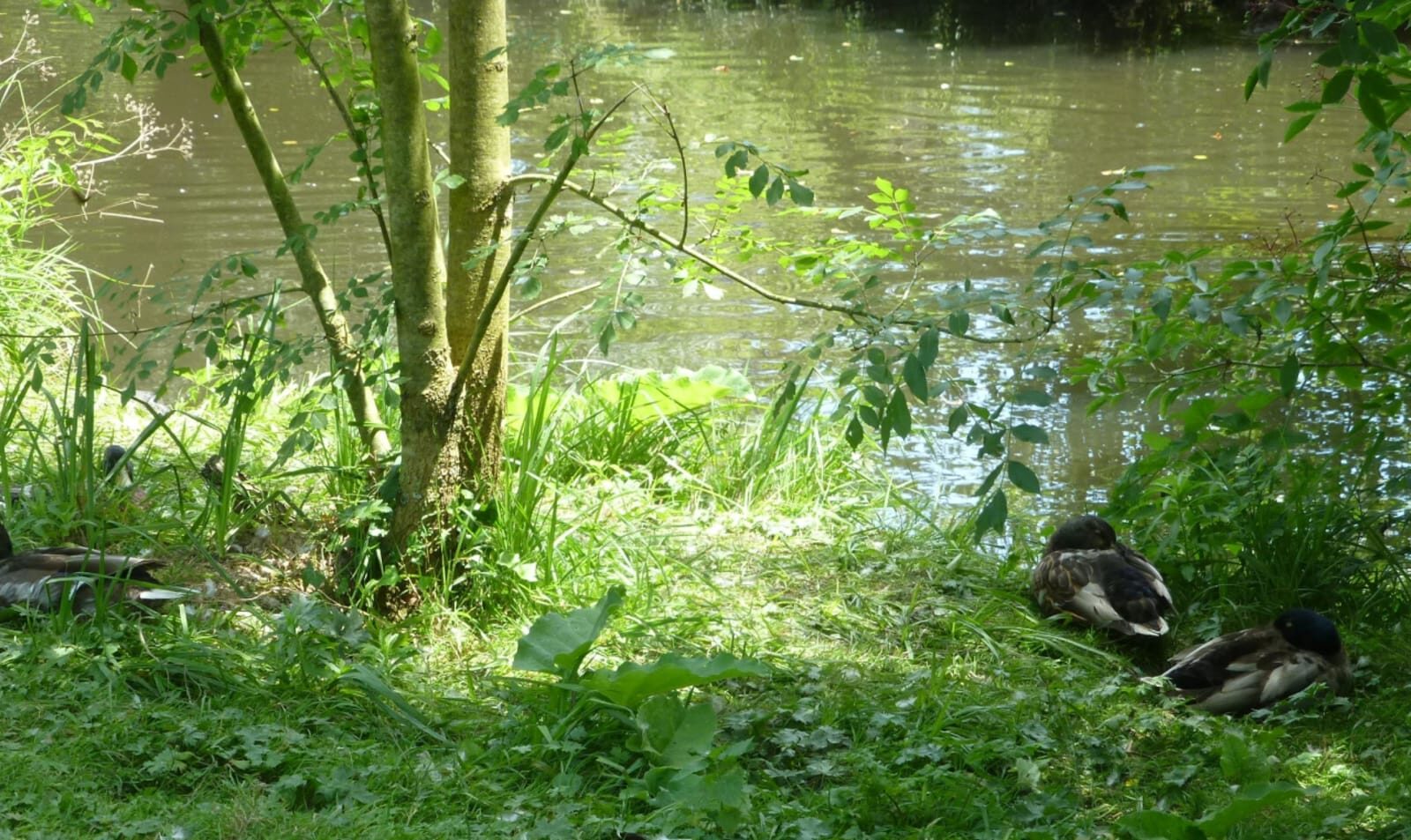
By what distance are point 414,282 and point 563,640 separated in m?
Result: 1.30

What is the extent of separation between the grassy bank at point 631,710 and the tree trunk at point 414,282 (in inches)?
7.8

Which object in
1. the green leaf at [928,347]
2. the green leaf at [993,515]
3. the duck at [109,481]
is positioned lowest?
the duck at [109,481]

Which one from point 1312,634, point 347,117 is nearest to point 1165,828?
point 1312,634

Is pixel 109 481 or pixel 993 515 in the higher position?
pixel 993 515

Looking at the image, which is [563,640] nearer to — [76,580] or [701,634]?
[701,634]

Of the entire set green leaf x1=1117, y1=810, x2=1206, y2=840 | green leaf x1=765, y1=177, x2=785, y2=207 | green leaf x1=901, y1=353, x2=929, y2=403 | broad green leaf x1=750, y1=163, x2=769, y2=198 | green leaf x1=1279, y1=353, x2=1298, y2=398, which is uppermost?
broad green leaf x1=750, y1=163, x2=769, y2=198

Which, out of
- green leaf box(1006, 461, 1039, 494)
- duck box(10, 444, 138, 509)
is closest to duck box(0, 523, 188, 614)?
duck box(10, 444, 138, 509)

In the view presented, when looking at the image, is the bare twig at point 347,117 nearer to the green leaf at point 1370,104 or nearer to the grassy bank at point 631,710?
the grassy bank at point 631,710

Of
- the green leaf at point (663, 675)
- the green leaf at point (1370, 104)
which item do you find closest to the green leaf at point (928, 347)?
the green leaf at point (663, 675)

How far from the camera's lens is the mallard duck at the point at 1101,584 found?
4637mm

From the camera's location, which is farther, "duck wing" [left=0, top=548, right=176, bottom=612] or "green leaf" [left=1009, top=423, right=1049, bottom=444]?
"duck wing" [left=0, top=548, right=176, bottom=612]

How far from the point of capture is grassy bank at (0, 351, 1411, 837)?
10.8 feet

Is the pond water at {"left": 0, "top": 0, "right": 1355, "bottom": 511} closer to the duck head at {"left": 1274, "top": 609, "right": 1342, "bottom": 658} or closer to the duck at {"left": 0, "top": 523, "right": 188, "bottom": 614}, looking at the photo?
the duck at {"left": 0, "top": 523, "right": 188, "bottom": 614}

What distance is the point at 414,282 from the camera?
440cm
